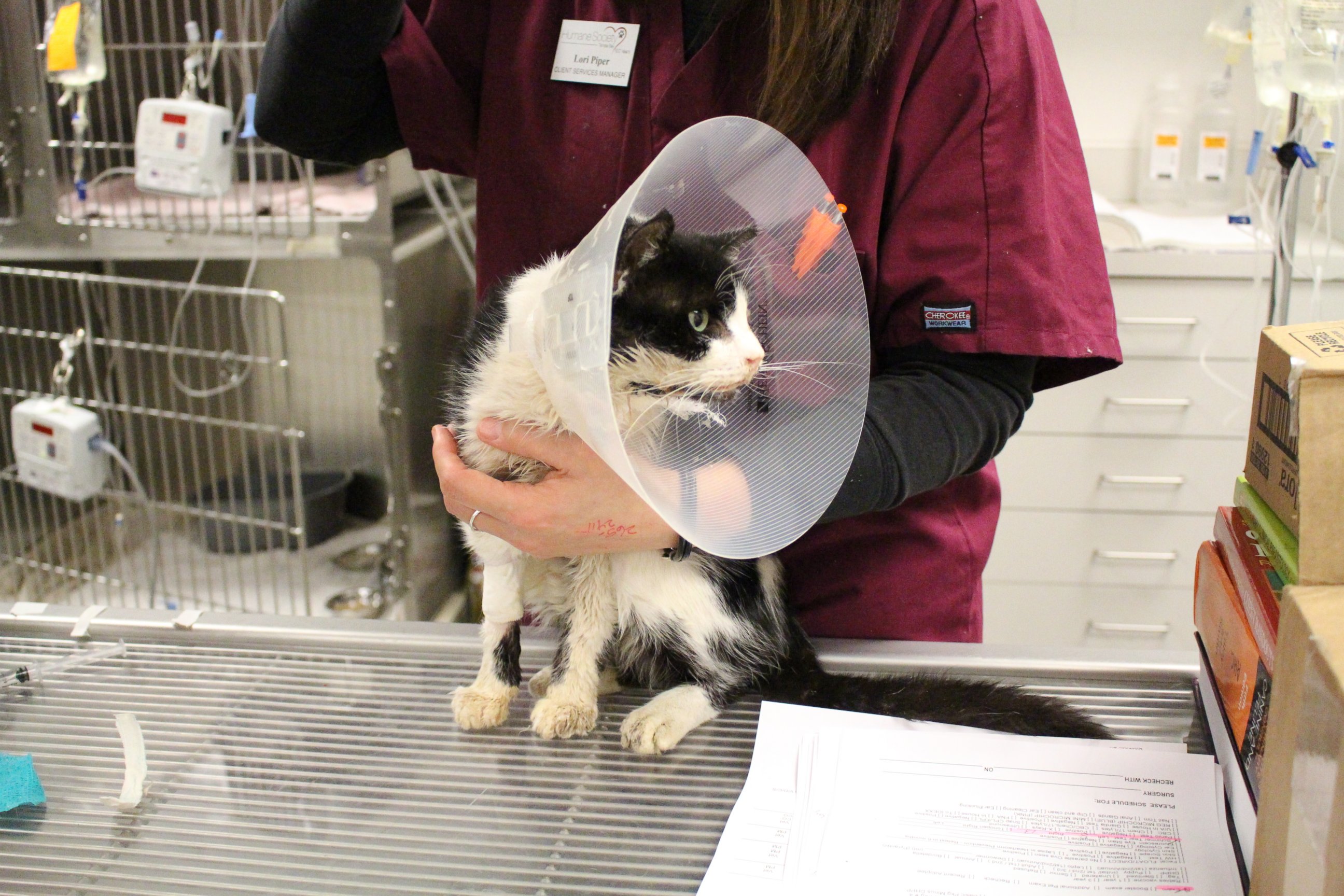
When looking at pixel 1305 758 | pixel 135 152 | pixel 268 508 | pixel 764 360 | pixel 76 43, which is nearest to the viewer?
pixel 1305 758

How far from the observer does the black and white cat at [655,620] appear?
72 centimetres

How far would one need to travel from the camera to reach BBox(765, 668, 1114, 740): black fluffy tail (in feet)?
2.58

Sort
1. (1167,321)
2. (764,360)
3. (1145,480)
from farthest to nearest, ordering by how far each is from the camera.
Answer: (1145,480)
(1167,321)
(764,360)

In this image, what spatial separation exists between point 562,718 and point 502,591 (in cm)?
12

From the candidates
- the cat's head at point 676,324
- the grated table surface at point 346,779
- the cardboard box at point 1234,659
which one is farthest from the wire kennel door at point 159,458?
the cardboard box at point 1234,659

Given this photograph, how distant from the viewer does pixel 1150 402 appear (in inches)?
85.1

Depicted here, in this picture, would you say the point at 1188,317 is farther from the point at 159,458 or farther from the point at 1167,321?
the point at 159,458

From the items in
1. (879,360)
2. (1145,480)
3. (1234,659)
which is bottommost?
(1145,480)

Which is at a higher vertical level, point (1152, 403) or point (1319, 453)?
point (1319, 453)

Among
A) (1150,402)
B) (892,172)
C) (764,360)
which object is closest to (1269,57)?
(1150,402)

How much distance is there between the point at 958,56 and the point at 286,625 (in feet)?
2.65

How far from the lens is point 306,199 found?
1765mm

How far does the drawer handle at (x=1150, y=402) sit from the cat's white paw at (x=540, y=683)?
5.54 ft

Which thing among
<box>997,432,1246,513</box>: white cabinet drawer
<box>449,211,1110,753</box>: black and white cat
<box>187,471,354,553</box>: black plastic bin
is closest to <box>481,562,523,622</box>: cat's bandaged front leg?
<box>449,211,1110,753</box>: black and white cat
